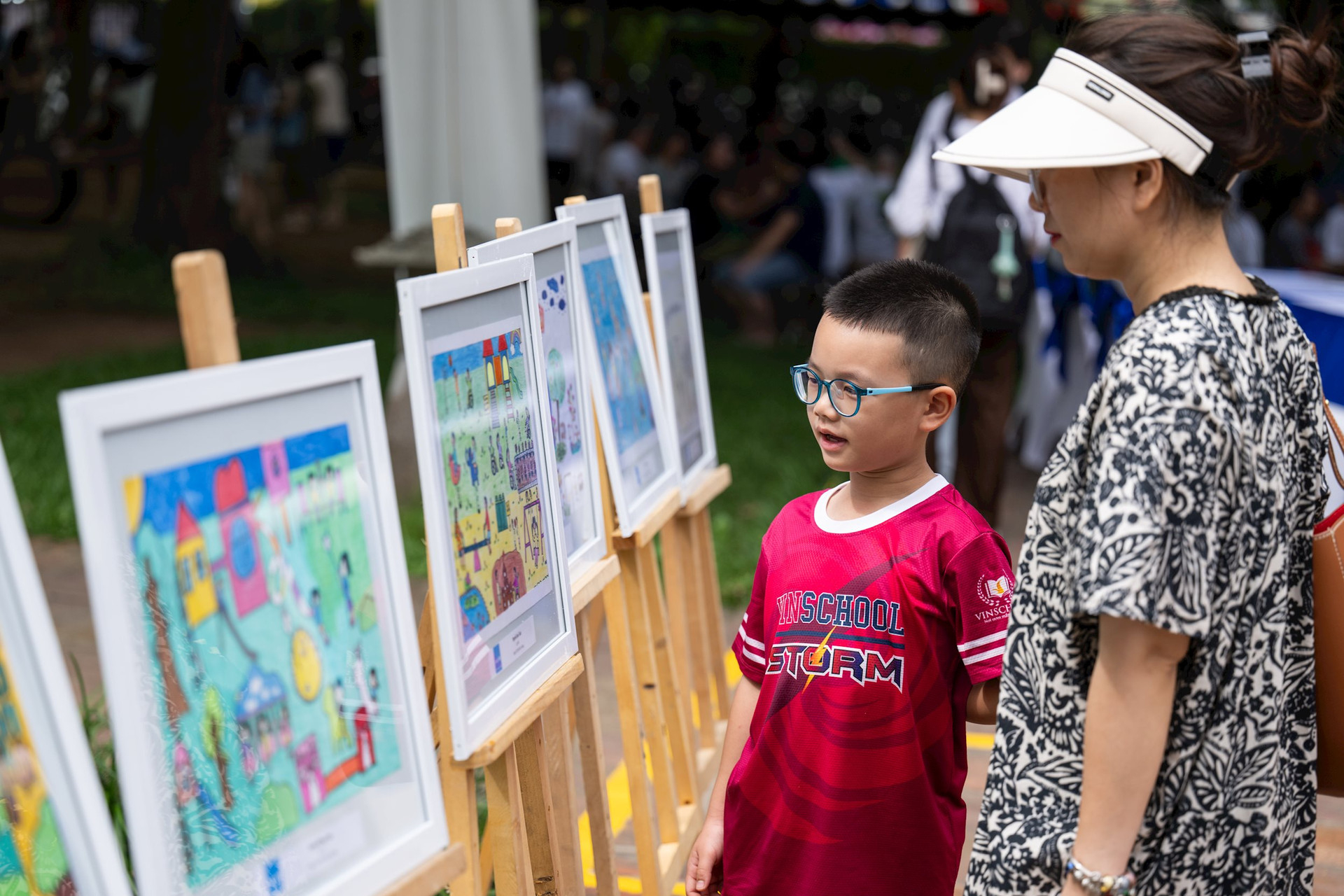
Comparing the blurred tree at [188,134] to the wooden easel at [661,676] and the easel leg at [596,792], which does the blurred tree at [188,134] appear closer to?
the wooden easel at [661,676]

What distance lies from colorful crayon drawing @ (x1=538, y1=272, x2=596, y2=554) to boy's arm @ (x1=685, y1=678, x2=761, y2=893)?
53 cm

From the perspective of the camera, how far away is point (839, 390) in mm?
2012

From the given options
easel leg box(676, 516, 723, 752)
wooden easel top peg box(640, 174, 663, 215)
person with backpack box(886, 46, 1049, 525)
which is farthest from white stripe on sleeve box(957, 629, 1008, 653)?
person with backpack box(886, 46, 1049, 525)

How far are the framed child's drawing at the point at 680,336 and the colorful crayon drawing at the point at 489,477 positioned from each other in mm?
1116

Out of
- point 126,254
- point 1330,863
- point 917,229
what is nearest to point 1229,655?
point 1330,863

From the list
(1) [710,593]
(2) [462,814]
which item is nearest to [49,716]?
(2) [462,814]

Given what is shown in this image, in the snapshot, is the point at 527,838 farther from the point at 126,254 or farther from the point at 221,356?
the point at 126,254

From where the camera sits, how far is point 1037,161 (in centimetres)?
146

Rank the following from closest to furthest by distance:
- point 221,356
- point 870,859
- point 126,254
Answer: point 221,356, point 870,859, point 126,254

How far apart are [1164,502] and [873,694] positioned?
70 cm

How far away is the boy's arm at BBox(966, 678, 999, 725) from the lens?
1.95 meters

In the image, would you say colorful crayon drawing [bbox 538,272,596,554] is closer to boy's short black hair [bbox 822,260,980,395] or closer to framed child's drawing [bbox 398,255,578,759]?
framed child's drawing [bbox 398,255,578,759]

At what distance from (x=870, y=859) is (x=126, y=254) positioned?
1385 cm

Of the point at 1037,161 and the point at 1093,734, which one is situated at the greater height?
the point at 1037,161
